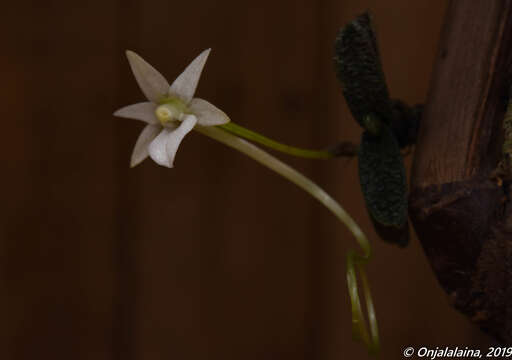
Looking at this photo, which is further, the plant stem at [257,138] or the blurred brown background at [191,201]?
the blurred brown background at [191,201]

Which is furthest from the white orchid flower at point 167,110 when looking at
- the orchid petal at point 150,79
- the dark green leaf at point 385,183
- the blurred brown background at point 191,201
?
the blurred brown background at point 191,201

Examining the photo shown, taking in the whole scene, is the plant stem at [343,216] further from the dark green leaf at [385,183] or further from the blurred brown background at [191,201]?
the blurred brown background at [191,201]

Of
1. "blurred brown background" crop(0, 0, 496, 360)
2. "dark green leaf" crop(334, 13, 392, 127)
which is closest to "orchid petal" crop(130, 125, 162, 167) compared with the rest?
"dark green leaf" crop(334, 13, 392, 127)

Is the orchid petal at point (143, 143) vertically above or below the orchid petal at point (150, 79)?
below

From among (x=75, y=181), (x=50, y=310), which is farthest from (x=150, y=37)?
(x=50, y=310)

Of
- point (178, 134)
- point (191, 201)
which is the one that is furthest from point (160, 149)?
point (191, 201)

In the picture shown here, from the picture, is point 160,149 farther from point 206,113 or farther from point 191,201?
point 191,201

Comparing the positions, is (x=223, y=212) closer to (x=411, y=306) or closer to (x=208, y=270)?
Result: (x=208, y=270)
